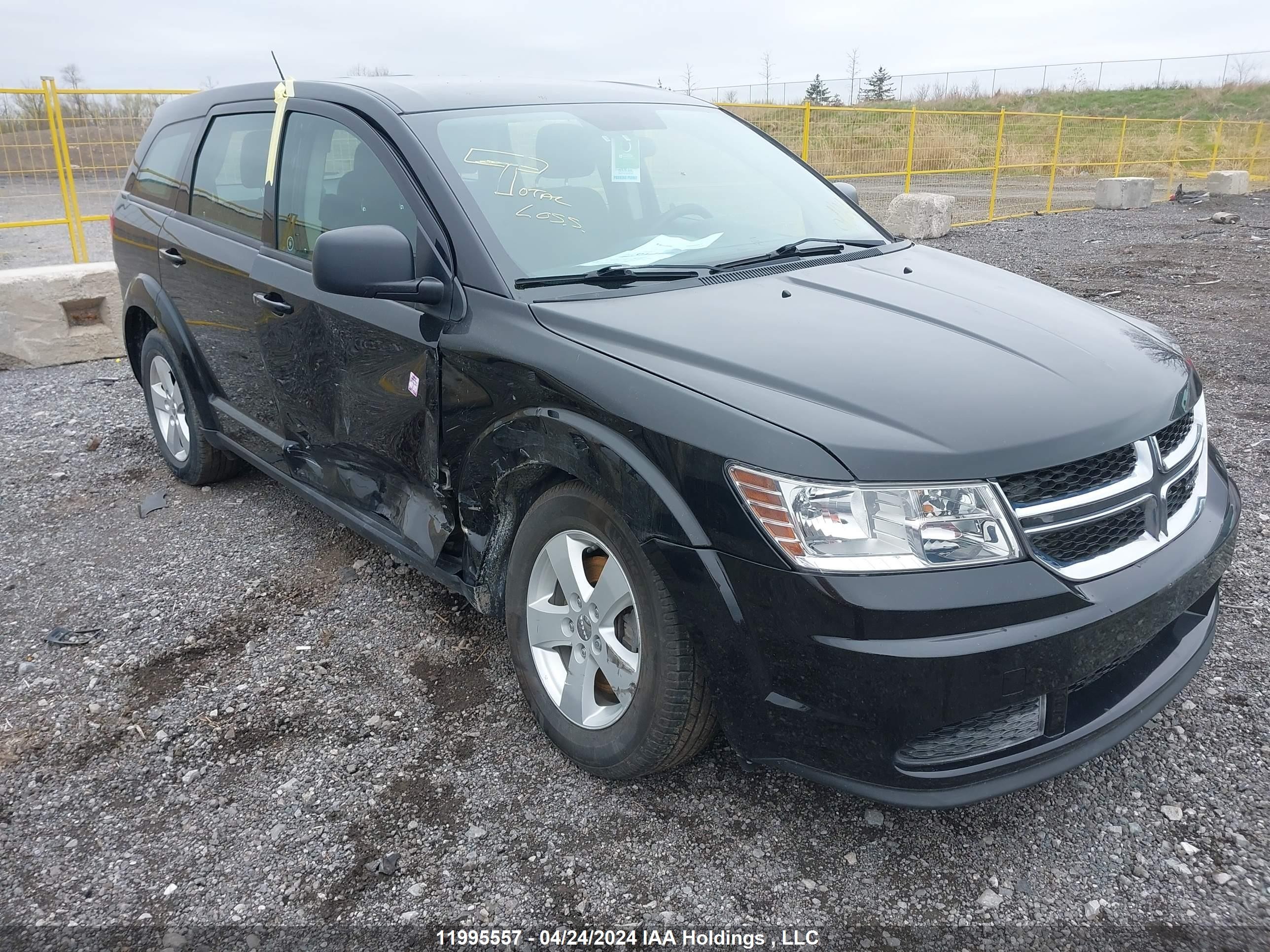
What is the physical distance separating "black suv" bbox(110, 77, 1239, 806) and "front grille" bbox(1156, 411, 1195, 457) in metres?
0.02

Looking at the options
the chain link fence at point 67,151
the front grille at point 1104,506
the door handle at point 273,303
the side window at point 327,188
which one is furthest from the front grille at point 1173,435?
the chain link fence at point 67,151

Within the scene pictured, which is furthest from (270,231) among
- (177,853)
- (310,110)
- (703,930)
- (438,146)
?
(703,930)

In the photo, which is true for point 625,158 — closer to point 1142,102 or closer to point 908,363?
point 908,363

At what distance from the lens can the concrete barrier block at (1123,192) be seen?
18.7m

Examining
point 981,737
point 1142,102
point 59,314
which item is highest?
point 1142,102

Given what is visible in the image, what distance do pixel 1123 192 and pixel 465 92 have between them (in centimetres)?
1920

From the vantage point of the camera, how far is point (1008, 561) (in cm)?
189

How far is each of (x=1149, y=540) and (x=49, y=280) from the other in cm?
766

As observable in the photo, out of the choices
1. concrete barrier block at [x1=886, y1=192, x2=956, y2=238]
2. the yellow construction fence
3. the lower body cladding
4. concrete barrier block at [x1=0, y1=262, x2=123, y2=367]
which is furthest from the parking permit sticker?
concrete barrier block at [x1=886, y1=192, x2=956, y2=238]

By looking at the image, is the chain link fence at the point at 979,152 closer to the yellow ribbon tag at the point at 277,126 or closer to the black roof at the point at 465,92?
the black roof at the point at 465,92

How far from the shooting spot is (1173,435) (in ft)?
7.50

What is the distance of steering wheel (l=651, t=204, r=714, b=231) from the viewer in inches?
120

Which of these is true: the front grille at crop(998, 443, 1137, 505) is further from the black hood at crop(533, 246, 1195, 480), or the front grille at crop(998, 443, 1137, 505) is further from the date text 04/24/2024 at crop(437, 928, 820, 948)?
the date text 04/24/2024 at crop(437, 928, 820, 948)

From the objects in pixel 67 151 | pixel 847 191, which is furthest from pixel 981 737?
pixel 67 151
